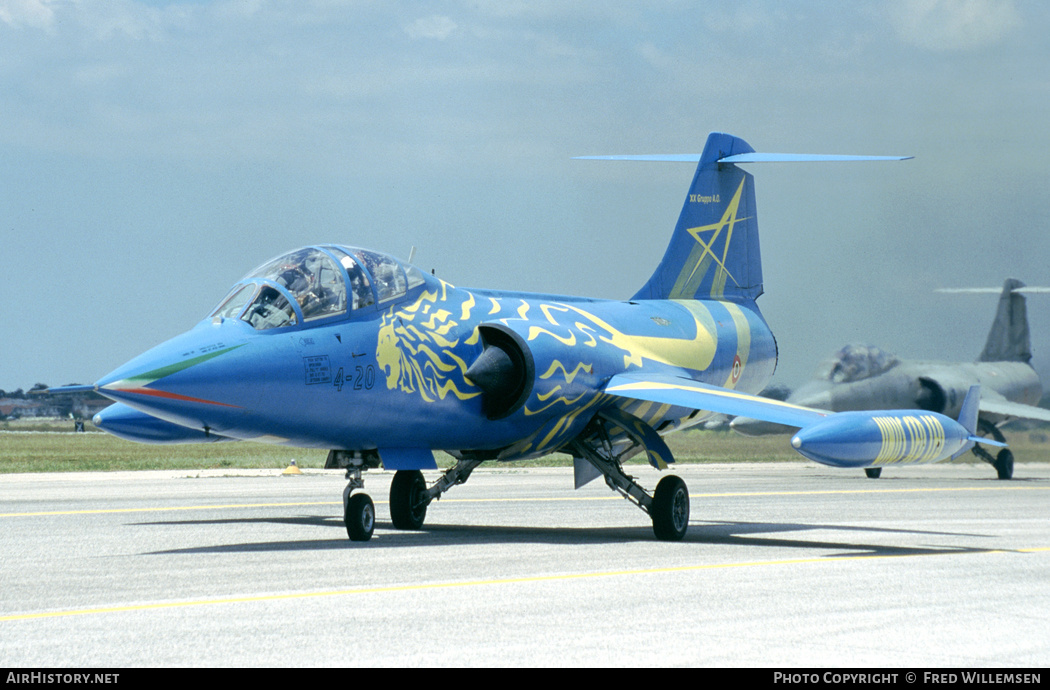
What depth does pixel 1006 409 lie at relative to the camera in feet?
123

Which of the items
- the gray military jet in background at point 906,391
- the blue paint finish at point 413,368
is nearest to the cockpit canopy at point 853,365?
the gray military jet in background at point 906,391

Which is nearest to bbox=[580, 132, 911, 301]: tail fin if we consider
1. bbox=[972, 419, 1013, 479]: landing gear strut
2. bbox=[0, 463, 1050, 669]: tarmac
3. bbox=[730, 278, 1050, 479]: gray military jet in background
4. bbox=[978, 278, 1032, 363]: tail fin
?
bbox=[0, 463, 1050, 669]: tarmac

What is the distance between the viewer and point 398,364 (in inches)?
569

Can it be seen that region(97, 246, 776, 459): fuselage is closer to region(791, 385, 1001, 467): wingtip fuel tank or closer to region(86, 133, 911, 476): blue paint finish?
region(86, 133, 911, 476): blue paint finish

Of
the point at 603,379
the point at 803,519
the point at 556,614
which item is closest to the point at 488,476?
the point at 803,519

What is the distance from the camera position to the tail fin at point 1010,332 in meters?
42.5

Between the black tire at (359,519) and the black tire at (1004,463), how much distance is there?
26.2m

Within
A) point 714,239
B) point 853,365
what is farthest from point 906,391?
point 714,239

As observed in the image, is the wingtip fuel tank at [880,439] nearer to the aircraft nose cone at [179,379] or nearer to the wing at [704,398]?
the wing at [704,398]

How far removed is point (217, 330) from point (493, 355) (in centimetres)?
373

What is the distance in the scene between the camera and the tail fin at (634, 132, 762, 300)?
2094cm

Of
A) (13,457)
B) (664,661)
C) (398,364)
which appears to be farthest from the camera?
(13,457)

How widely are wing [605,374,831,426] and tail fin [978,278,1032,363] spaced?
2905 centimetres
